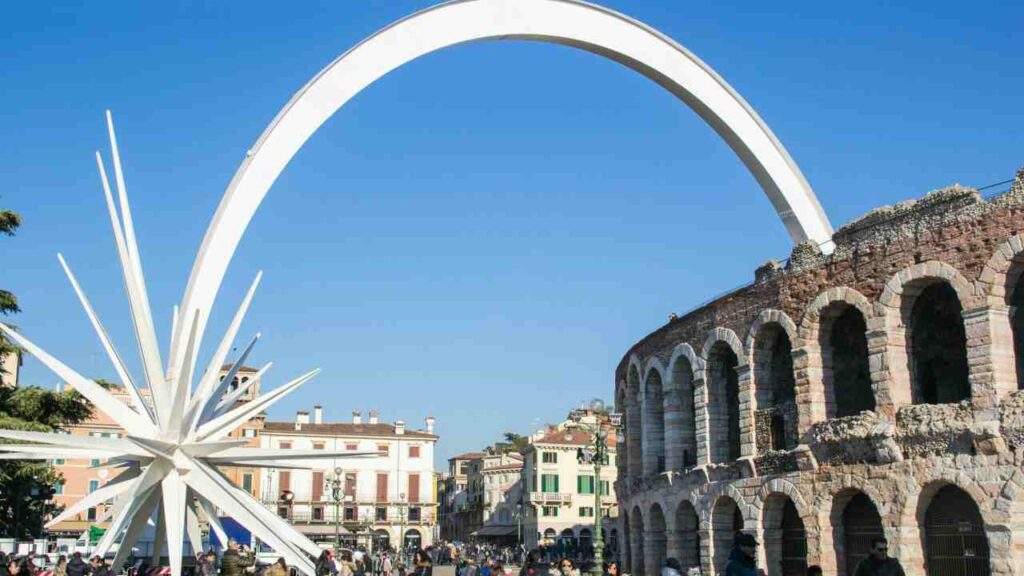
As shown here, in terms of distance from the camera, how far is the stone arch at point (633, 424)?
3547 centimetres

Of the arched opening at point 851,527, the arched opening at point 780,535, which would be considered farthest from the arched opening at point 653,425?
the arched opening at point 851,527

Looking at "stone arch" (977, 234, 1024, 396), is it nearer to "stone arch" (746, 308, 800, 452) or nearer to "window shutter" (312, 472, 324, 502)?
"stone arch" (746, 308, 800, 452)

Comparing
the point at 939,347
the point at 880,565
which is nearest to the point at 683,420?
the point at 939,347

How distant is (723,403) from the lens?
2817 centimetres

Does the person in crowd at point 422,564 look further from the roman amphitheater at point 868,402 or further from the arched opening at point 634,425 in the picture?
the arched opening at point 634,425

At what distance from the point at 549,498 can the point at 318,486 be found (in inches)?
705

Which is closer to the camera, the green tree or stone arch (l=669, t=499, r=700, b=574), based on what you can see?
stone arch (l=669, t=499, r=700, b=574)

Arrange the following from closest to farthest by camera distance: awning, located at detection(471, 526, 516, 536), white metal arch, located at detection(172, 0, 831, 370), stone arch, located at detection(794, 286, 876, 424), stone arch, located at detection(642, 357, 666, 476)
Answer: stone arch, located at detection(794, 286, 876, 424) → white metal arch, located at detection(172, 0, 831, 370) → stone arch, located at detection(642, 357, 666, 476) → awning, located at detection(471, 526, 516, 536)

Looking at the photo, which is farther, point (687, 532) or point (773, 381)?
point (687, 532)

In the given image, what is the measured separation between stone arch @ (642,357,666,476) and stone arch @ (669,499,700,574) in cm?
278

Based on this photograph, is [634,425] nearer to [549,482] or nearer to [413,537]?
[549,482]

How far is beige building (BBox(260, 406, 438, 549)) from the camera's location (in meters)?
79.3

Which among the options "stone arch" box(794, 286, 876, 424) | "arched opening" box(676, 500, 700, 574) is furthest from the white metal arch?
"arched opening" box(676, 500, 700, 574)

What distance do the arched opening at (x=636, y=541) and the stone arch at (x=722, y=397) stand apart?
7.06 metres
